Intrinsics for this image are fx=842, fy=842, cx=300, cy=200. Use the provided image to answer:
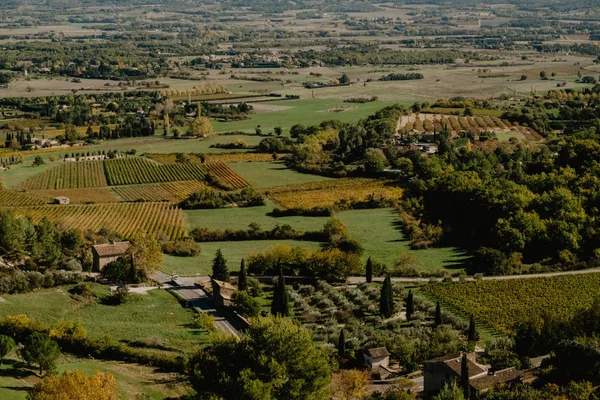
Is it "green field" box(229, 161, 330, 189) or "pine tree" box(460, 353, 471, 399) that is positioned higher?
"pine tree" box(460, 353, 471, 399)

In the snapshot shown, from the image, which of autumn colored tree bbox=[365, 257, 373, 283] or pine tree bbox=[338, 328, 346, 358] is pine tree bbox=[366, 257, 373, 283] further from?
pine tree bbox=[338, 328, 346, 358]

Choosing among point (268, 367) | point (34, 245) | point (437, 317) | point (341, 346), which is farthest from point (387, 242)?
point (268, 367)

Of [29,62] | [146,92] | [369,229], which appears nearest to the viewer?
[369,229]

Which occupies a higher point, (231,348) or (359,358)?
(231,348)

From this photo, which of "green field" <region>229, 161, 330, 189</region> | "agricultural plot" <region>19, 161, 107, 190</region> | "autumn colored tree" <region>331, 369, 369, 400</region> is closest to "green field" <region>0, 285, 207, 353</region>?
"autumn colored tree" <region>331, 369, 369, 400</region>

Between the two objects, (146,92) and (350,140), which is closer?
(350,140)

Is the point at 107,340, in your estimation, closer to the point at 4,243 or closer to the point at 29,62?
the point at 4,243

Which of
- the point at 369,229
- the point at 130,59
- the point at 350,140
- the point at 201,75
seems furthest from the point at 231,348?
the point at 130,59
